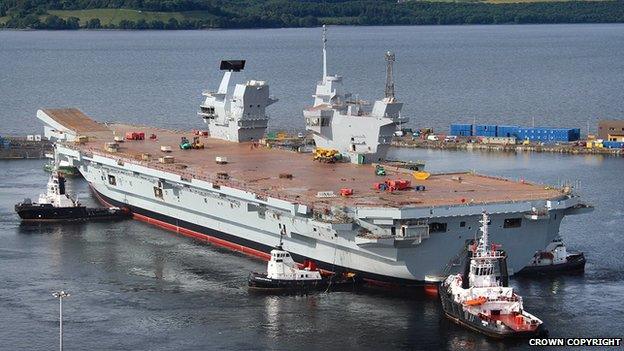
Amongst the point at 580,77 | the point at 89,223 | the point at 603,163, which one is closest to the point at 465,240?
the point at 89,223

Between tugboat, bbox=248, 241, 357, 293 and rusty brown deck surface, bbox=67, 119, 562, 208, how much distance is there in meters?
2.44

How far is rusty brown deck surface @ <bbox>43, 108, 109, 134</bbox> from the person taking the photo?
75.0 m

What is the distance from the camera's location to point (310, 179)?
180 ft

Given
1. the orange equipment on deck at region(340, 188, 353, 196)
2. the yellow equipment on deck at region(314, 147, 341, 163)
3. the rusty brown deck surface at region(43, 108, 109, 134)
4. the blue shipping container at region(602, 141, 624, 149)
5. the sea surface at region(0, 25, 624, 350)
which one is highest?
the rusty brown deck surface at region(43, 108, 109, 134)

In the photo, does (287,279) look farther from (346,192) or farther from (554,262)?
(554,262)

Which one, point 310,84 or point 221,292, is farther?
point 310,84

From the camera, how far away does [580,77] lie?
156250 millimetres

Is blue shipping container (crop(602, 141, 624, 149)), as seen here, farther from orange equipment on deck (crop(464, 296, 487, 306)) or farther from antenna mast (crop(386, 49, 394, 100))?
orange equipment on deck (crop(464, 296, 487, 306))

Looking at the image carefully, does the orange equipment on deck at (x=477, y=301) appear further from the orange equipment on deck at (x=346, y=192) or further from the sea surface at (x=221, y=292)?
the orange equipment on deck at (x=346, y=192)

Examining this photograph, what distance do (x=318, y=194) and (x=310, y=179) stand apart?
193 inches

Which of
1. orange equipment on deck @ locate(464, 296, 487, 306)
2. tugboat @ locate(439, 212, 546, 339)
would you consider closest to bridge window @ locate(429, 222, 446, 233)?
tugboat @ locate(439, 212, 546, 339)

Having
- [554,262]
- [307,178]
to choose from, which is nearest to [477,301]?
[554,262]

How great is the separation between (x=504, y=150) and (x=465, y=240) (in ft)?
132

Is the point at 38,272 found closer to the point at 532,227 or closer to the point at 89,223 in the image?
the point at 89,223
